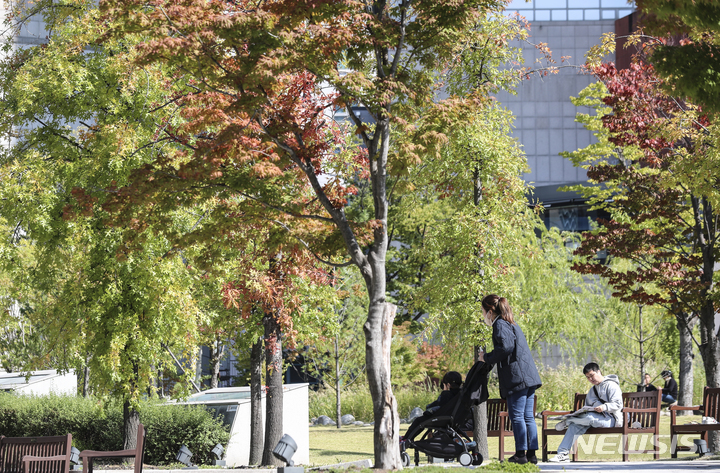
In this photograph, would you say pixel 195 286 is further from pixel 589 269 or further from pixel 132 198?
pixel 589 269

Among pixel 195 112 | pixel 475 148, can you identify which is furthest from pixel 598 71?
pixel 195 112

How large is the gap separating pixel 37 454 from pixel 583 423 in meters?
7.00

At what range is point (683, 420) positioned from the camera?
19312 mm

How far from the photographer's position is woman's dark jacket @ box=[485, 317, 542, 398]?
787cm

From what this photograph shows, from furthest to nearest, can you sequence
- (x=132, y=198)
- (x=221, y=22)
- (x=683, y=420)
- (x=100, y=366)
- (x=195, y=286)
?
(x=683, y=420)
(x=195, y=286)
(x=100, y=366)
(x=132, y=198)
(x=221, y=22)

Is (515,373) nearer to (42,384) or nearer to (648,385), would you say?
(648,385)

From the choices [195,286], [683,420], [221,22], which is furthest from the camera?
[683,420]

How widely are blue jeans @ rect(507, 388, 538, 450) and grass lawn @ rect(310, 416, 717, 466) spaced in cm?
303

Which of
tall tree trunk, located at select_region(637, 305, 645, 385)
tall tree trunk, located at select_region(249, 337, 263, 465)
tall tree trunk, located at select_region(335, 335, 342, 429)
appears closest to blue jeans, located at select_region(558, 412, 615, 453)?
tall tree trunk, located at select_region(249, 337, 263, 465)

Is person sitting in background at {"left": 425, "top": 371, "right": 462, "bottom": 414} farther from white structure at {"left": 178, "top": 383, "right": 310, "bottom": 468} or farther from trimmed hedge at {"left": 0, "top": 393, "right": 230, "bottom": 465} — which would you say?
white structure at {"left": 178, "top": 383, "right": 310, "bottom": 468}

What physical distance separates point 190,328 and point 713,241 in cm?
978

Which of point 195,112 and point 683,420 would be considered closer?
point 195,112

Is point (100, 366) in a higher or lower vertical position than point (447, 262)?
lower

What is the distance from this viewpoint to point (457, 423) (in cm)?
852
